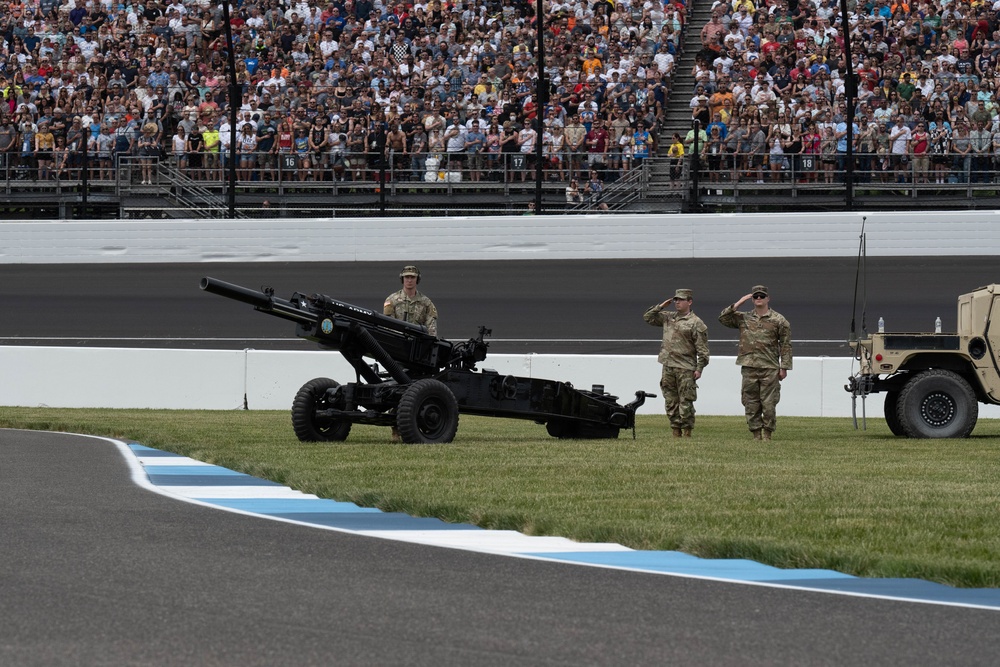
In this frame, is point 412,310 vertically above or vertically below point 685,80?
below

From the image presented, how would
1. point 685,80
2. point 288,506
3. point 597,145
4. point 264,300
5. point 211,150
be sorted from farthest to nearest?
point 685,80 → point 211,150 → point 597,145 → point 264,300 → point 288,506

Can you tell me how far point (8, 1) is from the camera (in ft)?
102

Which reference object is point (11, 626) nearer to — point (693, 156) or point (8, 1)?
point (693, 156)

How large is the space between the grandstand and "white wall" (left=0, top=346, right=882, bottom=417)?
14.1 ft

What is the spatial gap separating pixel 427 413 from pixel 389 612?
25.8 ft

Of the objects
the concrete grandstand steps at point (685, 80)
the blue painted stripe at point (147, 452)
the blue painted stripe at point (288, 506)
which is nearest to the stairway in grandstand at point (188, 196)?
the concrete grandstand steps at point (685, 80)

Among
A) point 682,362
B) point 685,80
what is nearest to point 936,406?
point 682,362

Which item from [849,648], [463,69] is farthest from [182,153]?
[849,648]

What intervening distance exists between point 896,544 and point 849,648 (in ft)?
7.90

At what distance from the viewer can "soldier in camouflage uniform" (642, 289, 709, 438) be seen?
14.7 metres

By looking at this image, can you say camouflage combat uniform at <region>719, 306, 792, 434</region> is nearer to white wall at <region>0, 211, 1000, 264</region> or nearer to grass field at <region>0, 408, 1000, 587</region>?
grass field at <region>0, 408, 1000, 587</region>

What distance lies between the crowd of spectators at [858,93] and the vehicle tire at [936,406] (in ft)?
27.5

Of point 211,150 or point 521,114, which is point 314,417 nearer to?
point 521,114

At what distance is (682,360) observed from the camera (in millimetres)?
14844
